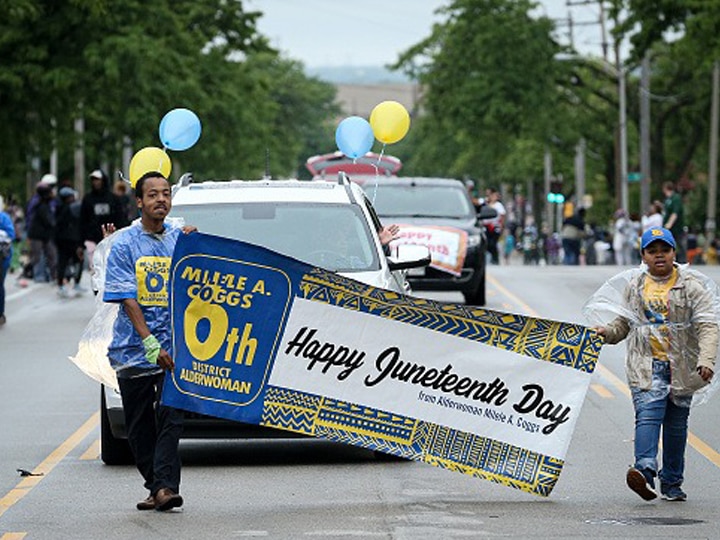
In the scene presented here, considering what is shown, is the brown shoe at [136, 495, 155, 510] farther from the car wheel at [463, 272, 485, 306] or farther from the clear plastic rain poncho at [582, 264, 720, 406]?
the car wheel at [463, 272, 485, 306]

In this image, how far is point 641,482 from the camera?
392 inches

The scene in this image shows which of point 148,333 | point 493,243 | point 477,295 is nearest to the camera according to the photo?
point 148,333

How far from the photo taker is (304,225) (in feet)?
43.0

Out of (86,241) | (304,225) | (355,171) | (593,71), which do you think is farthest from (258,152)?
(304,225)

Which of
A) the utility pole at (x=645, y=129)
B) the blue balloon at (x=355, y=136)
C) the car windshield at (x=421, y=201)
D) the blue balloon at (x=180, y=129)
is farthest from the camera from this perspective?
the utility pole at (x=645, y=129)

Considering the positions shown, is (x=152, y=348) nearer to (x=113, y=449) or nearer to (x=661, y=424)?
(x=113, y=449)

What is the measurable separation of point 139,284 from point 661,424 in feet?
9.27

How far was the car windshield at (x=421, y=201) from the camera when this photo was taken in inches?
1009

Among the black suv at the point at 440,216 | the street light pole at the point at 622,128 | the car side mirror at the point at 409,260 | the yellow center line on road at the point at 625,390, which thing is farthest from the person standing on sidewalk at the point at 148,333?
the street light pole at the point at 622,128

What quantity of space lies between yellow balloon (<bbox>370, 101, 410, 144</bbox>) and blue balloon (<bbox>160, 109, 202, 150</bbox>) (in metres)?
3.34

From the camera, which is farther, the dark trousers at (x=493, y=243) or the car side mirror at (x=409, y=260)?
the dark trousers at (x=493, y=243)

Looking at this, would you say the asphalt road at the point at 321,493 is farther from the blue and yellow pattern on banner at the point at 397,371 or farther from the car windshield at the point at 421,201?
the car windshield at the point at 421,201

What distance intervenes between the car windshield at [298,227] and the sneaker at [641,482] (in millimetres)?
3207

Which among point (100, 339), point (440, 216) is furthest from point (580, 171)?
point (100, 339)
